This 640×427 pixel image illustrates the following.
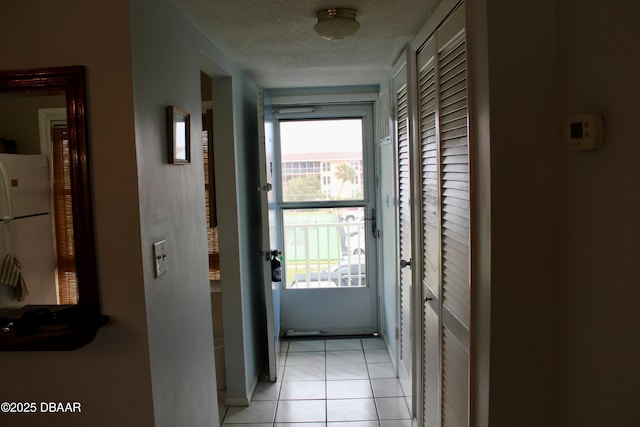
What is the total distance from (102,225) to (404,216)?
1823 millimetres

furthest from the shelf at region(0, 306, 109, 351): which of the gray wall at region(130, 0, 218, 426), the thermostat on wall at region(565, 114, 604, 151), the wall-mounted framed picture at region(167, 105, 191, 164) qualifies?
the thermostat on wall at region(565, 114, 604, 151)

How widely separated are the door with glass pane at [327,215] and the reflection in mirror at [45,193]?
8.89 feet

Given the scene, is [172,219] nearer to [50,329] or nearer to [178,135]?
[178,135]

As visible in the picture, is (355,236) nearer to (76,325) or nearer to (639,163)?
(76,325)

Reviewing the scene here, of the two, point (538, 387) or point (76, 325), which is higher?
point (76, 325)

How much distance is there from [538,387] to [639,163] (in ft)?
2.27

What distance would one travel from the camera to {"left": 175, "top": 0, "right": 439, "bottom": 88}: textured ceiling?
185cm

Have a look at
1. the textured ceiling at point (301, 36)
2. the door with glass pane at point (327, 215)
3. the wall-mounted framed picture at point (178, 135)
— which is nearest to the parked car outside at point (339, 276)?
the door with glass pane at point (327, 215)

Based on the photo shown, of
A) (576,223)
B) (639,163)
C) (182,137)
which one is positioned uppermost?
(182,137)

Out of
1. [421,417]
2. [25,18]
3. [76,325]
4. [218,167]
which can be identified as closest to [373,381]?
[421,417]

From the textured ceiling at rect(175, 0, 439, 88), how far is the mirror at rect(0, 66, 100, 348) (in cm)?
63

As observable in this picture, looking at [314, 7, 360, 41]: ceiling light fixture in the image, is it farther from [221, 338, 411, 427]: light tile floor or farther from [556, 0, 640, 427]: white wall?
[221, 338, 411, 427]: light tile floor

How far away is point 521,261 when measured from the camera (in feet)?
4.26

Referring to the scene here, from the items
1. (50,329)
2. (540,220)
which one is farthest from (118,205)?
(540,220)
